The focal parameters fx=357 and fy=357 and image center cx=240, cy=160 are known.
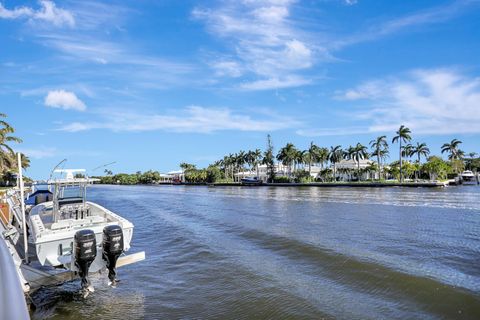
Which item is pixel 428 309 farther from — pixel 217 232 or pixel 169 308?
pixel 217 232

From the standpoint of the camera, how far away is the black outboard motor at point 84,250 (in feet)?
28.7

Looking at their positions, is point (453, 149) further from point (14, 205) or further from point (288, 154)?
point (14, 205)

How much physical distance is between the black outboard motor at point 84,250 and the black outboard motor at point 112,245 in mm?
360

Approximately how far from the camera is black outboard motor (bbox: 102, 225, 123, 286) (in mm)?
9188

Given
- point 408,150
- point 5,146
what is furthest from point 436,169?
point 5,146

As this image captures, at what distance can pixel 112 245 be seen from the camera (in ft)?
30.1

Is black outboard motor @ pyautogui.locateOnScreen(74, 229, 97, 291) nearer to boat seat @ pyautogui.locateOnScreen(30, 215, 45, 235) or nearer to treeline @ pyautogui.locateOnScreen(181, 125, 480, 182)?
boat seat @ pyautogui.locateOnScreen(30, 215, 45, 235)

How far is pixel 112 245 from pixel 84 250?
684 millimetres

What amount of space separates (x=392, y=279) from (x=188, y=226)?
14.7m

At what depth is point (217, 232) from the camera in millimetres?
20547

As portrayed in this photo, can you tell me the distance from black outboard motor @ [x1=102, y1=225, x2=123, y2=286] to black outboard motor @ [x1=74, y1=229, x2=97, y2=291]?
360 mm

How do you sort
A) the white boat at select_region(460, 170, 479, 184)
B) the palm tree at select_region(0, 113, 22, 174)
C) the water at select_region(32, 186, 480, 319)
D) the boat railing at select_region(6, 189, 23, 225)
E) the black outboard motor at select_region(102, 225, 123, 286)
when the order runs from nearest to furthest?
1. the water at select_region(32, 186, 480, 319)
2. the black outboard motor at select_region(102, 225, 123, 286)
3. the boat railing at select_region(6, 189, 23, 225)
4. the palm tree at select_region(0, 113, 22, 174)
5. the white boat at select_region(460, 170, 479, 184)

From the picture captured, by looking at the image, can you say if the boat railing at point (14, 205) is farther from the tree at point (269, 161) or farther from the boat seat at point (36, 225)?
the tree at point (269, 161)

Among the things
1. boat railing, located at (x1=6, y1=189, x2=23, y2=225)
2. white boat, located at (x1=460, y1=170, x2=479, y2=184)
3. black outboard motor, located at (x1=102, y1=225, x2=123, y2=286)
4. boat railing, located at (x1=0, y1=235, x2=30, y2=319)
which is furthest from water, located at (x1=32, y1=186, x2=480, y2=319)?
white boat, located at (x1=460, y1=170, x2=479, y2=184)
